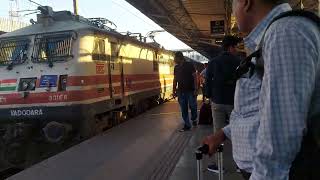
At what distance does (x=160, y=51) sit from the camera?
73.5 feet

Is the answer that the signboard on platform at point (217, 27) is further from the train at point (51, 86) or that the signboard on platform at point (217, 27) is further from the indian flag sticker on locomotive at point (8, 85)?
the indian flag sticker on locomotive at point (8, 85)

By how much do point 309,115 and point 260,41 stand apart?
36 centimetres

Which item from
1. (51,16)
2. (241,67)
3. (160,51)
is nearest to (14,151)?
(51,16)

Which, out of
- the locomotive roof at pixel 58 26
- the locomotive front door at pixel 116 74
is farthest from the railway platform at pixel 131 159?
the locomotive roof at pixel 58 26

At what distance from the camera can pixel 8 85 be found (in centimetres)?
1145

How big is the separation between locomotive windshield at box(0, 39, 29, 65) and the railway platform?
276cm

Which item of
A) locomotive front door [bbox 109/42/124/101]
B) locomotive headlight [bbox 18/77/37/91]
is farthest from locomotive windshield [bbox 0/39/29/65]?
locomotive front door [bbox 109/42/124/101]

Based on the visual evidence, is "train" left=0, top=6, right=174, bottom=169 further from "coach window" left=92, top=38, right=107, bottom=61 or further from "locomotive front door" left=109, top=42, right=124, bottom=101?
"locomotive front door" left=109, top=42, right=124, bottom=101

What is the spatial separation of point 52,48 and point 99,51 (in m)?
1.20

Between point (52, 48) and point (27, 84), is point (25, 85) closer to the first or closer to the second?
point (27, 84)

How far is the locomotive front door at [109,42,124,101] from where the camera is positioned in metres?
13.0

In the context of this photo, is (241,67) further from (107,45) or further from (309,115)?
(107,45)

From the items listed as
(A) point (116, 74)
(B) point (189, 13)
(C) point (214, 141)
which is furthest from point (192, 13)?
(C) point (214, 141)

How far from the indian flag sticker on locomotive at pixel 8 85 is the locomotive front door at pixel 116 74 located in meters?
2.61
